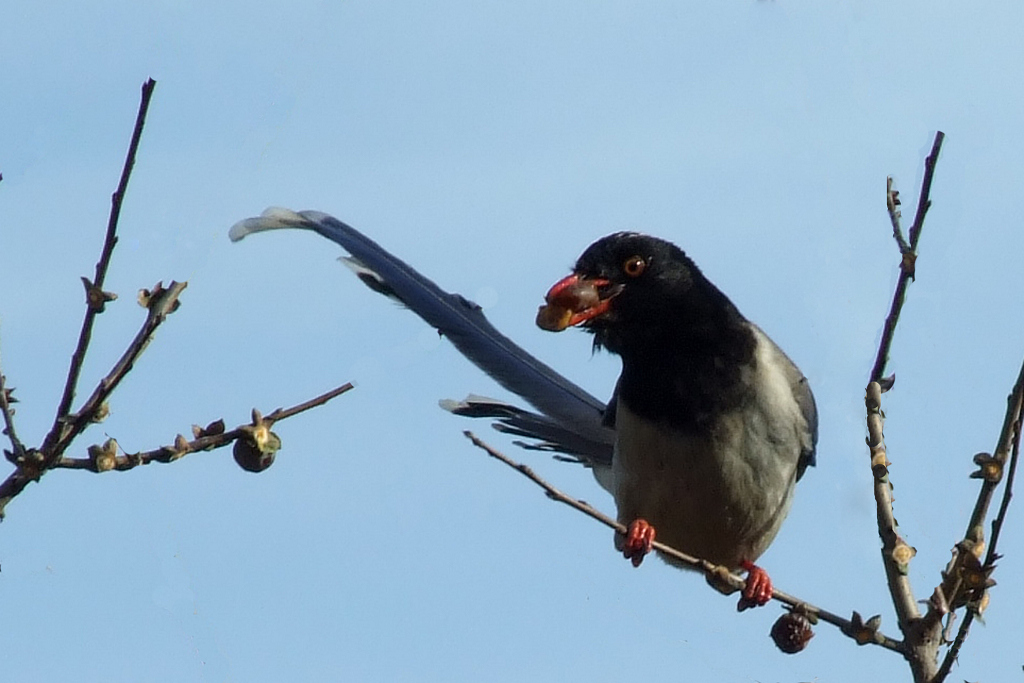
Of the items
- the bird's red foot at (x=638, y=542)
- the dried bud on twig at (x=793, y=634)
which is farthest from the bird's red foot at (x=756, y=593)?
the dried bud on twig at (x=793, y=634)

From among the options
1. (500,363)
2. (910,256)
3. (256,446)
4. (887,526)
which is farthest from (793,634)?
(500,363)

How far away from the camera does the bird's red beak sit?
433 centimetres

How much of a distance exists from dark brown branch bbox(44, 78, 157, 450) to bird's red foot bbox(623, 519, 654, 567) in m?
2.53

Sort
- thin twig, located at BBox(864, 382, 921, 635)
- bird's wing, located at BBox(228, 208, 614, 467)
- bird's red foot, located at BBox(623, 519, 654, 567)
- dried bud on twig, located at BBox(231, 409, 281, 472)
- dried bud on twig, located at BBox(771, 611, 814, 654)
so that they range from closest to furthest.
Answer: dried bud on twig, located at BBox(231, 409, 281, 472) < thin twig, located at BBox(864, 382, 921, 635) < dried bud on twig, located at BBox(771, 611, 814, 654) < bird's red foot, located at BBox(623, 519, 654, 567) < bird's wing, located at BBox(228, 208, 614, 467)

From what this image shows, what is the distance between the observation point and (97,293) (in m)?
2.24

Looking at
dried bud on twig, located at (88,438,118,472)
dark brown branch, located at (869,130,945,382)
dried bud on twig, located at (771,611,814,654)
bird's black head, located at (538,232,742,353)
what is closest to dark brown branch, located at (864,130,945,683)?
dark brown branch, located at (869,130,945,382)

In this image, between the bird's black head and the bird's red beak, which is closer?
the bird's red beak

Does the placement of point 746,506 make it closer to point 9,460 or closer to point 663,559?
point 663,559

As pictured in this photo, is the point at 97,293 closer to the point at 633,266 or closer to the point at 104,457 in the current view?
the point at 104,457

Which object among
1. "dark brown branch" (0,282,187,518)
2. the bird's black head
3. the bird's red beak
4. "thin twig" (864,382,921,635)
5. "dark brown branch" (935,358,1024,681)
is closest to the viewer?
"dark brown branch" (0,282,187,518)

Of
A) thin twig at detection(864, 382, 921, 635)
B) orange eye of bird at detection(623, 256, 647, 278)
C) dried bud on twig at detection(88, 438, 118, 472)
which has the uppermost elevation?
orange eye of bird at detection(623, 256, 647, 278)

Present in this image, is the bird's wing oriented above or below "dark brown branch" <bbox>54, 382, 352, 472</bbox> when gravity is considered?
above

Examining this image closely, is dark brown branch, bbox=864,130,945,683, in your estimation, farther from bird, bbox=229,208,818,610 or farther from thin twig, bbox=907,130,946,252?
bird, bbox=229,208,818,610

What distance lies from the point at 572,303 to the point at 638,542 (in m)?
0.85
